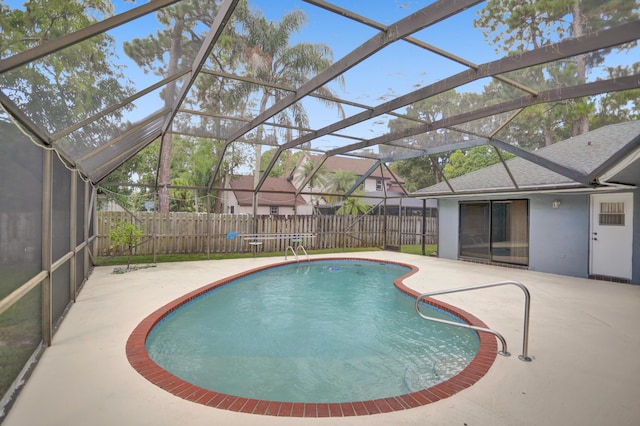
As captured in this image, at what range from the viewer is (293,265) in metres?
10.1

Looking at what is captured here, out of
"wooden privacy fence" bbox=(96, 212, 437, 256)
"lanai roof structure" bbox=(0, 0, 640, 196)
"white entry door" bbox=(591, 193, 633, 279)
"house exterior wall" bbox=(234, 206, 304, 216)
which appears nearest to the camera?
"lanai roof structure" bbox=(0, 0, 640, 196)

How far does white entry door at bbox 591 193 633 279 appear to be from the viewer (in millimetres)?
7336

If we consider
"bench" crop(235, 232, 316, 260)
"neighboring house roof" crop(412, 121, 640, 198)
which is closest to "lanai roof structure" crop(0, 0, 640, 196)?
"neighboring house roof" crop(412, 121, 640, 198)

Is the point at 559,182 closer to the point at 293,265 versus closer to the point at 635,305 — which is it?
the point at 635,305

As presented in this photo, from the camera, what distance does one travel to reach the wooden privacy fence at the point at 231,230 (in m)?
10.0

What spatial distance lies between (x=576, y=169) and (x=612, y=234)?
77.9 inches

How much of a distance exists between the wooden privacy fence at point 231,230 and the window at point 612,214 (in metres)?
5.14

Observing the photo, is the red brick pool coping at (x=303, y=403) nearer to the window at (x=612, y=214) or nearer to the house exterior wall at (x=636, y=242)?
the house exterior wall at (x=636, y=242)

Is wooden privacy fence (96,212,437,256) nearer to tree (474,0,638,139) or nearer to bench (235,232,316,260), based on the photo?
bench (235,232,316,260)

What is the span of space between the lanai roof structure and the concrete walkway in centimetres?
229

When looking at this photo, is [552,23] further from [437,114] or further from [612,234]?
[612,234]

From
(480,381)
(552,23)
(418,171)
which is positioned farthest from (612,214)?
(418,171)

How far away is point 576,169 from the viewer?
7.19 meters

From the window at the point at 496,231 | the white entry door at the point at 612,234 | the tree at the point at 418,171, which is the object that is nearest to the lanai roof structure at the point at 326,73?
the white entry door at the point at 612,234
